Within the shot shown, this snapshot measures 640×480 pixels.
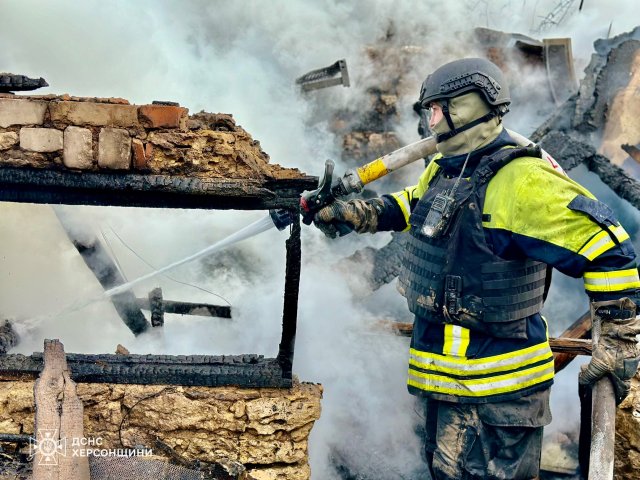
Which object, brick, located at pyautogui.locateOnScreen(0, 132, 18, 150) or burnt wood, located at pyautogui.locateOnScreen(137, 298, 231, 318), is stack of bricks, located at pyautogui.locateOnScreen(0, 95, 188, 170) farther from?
burnt wood, located at pyautogui.locateOnScreen(137, 298, 231, 318)

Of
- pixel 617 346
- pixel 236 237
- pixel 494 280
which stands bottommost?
pixel 617 346

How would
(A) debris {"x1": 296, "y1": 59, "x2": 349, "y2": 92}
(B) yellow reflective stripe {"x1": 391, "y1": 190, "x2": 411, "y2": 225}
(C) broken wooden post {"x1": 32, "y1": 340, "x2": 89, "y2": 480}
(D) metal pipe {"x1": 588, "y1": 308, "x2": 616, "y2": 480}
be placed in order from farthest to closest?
(A) debris {"x1": 296, "y1": 59, "x2": 349, "y2": 92}, (B) yellow reflective stripe {"x1": 391, "y1": 190, "x2": 411, "y2": 225}, (D) metal pipe {"x1": 588, "y1": 308, "x2": 616, "y2": 480}, (C) broken wooden post {"x1": 32, "y1": 340, "x2": 89, "y2": 480}

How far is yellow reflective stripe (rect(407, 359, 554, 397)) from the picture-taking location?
A: 388 cm

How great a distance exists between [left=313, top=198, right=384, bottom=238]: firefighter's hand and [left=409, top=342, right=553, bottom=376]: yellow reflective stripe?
3.03 feet

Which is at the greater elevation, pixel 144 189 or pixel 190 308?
pixel 144 189

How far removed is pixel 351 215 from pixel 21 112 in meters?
1.80

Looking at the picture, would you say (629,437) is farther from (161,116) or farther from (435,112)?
(161,116)

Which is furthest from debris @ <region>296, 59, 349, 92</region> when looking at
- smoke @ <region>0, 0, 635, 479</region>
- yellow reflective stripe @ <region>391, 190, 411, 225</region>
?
yellow reflective stripe @ <region>391, 190, 411, 225</region>

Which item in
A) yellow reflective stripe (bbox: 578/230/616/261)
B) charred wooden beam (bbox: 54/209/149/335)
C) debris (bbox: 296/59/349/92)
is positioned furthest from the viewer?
debris (bbox: 296/59/349/92)

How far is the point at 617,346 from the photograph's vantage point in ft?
12.2

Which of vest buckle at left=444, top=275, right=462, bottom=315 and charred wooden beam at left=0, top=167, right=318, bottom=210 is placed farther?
vest buckle at left=444, top=275, right=462, bottom=315

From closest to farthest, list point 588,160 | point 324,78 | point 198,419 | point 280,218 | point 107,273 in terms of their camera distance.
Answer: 1. point 198,419
2. point 280,218
3. point 107,273
4. point 588,160
5. point 324,78

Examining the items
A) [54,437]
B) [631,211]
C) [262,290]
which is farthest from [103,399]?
[631,211]

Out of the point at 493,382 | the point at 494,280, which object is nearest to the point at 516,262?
the point at 494,280
